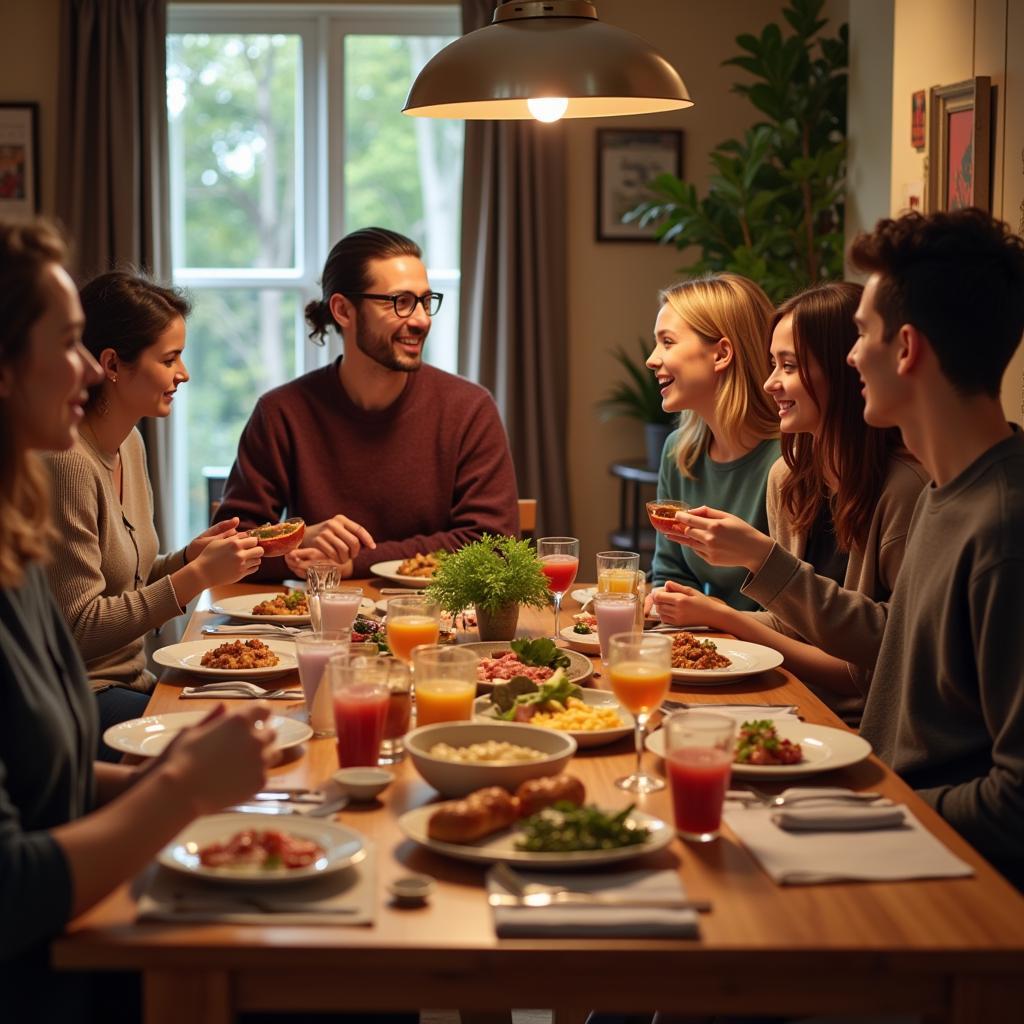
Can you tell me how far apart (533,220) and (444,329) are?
0.66 m

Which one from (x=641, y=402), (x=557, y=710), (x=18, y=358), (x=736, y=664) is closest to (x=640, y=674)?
(x=557, y=710)

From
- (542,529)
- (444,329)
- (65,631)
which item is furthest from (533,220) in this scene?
(65,631)

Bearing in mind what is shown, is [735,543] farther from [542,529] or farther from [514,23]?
[542,529]

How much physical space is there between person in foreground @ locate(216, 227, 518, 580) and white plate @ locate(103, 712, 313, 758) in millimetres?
1479

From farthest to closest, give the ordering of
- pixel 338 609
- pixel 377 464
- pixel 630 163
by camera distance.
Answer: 1. pixel 630 163
2. pixel 377 464
3. pixel 338 609

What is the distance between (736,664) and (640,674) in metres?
0.59

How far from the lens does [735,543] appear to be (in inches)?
89.8

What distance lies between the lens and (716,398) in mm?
3111

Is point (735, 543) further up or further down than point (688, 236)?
further down

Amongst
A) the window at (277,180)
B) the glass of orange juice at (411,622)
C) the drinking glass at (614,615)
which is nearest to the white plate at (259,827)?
the glass of orange juice at (411,622)

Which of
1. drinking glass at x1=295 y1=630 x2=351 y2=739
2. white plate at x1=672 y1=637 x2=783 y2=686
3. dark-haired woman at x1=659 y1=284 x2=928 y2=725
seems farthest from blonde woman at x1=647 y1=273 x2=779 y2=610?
drinking glass at x1=295 y1=630 x2=351 y2=739

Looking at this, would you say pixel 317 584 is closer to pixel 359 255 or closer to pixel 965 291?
pixel 965 291

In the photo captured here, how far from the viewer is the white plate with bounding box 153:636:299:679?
7.06ft

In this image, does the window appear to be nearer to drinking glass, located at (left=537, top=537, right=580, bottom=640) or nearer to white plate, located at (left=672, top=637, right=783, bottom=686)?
drinking glass, located at (left=537, top=537, right=580, bottom=640)
